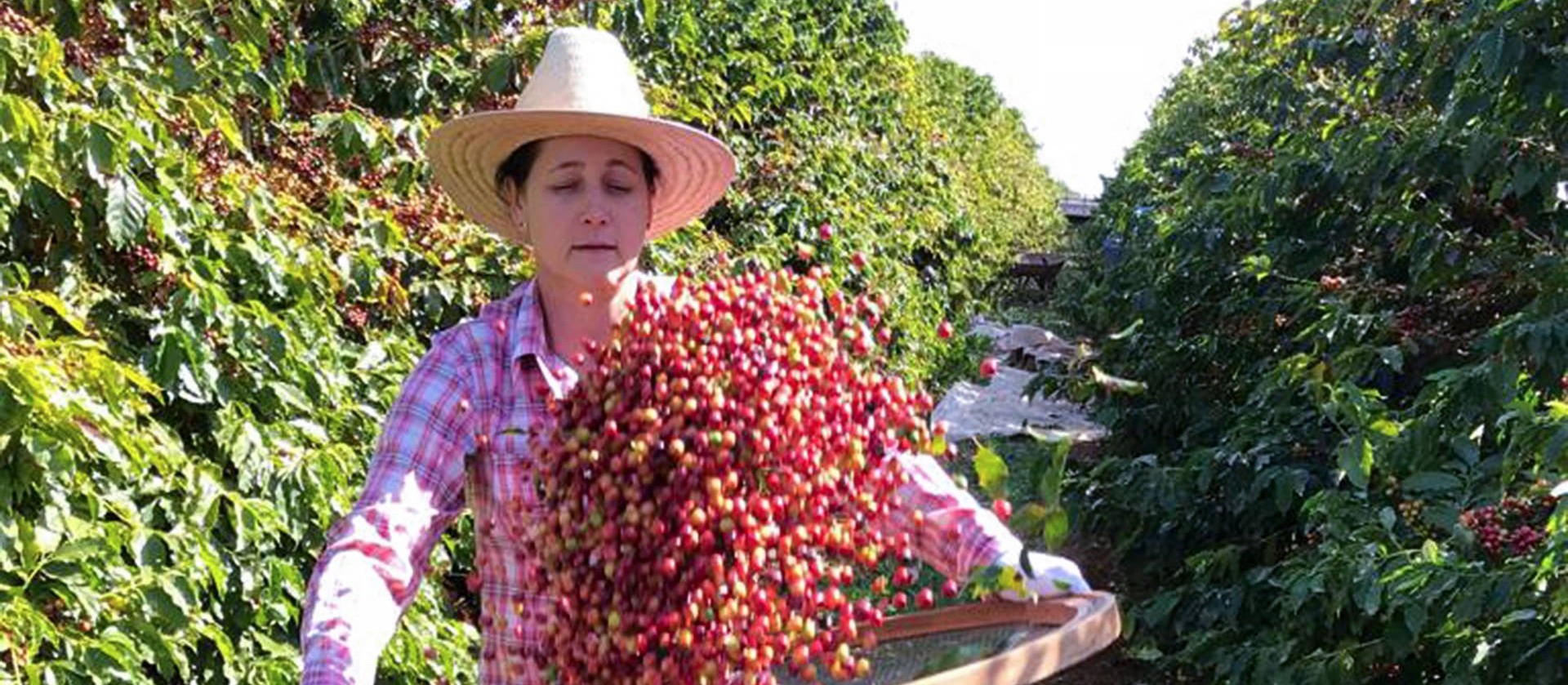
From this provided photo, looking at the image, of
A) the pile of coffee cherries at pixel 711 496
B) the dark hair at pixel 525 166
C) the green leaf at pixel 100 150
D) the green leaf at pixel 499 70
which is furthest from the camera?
the green leaf at pixel 499 70

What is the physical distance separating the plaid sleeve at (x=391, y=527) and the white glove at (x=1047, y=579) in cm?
56

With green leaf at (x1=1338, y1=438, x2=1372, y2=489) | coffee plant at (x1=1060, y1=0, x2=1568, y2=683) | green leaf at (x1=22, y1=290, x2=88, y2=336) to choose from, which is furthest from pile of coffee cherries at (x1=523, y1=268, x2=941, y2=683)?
green leaf at (x1=1338, y1=438, x2=1372, y2=489)

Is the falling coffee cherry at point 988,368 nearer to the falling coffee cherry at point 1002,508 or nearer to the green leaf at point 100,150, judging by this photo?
the falling coffee cherry at point 1002,508

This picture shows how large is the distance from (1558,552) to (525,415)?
186 cm

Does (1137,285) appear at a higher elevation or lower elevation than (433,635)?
higher

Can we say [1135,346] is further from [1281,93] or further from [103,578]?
[103,578]

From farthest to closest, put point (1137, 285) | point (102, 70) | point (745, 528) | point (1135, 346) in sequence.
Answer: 1. point (1137, 285)
2. point (1135, 346)
3. point (102, 70)
4. point (745, 528)

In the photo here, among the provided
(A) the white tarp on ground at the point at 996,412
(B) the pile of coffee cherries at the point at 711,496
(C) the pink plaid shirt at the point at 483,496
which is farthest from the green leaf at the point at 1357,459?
(A) the white tarp on ground at the point at 996,412

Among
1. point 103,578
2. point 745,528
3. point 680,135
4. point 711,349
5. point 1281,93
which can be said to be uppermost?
point 1281,93

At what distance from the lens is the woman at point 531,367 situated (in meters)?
1.49

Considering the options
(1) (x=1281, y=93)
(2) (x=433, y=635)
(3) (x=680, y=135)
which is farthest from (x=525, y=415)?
(1) (x=1281, y=93)

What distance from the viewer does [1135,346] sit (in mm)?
7223

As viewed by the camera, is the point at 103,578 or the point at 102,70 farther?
the point at 102,70

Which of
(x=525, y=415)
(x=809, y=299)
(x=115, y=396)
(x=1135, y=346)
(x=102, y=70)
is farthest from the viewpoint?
(x=1135, y=346)
